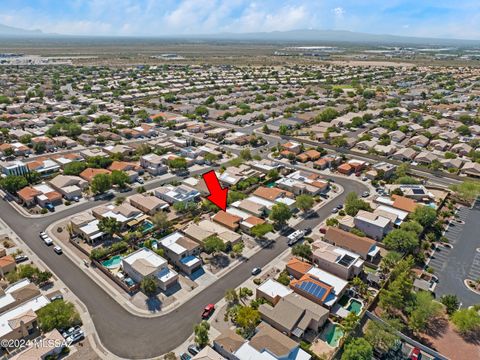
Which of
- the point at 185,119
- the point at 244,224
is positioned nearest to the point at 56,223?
the point at 244,224

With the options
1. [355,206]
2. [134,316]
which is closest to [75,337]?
[134,316]

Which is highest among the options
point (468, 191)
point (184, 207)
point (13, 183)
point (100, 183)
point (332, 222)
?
point (13, 183)

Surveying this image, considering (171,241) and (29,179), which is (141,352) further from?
(29,179)

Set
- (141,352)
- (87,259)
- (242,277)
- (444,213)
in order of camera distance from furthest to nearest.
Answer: (444,213)
(87,259)
(242,277)
(141,352)

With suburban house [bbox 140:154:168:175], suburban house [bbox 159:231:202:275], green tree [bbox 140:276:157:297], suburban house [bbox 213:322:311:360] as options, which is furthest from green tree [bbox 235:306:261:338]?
suburban house [bbox 140:154:168:175]

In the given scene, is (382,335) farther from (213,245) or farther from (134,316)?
(134,316)

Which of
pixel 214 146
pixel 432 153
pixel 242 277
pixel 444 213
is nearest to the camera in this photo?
pixel 242 277

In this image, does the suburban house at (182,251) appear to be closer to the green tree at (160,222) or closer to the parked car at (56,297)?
the green tree at (160,222)
